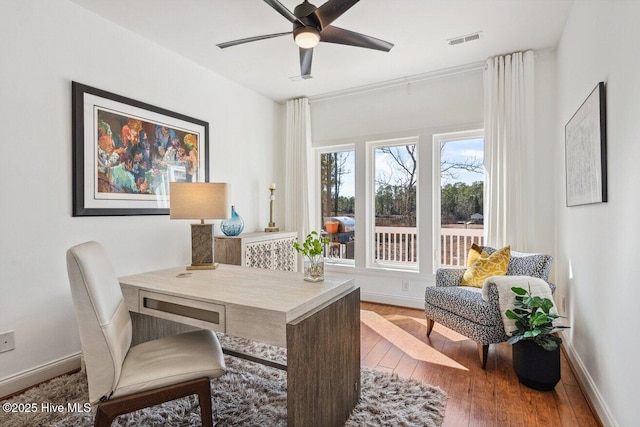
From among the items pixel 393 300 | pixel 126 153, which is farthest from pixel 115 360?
pixel 393 300

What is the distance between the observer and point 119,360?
1.36m

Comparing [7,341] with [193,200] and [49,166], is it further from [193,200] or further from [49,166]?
[193,200]

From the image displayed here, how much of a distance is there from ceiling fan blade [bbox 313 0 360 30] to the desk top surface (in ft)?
5.33

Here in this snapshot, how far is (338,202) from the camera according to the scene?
4.46 metres

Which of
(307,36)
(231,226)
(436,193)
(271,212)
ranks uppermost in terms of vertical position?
(307,36)

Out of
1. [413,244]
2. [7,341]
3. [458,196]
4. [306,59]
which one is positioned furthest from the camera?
[413,244]

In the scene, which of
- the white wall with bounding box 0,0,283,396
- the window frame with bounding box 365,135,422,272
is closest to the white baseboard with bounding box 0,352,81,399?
the white wall with bounding box 0,0,283,396

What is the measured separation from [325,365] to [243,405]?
0.69 m

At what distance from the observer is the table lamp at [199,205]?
2.26 m

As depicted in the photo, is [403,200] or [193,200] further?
[403,200]

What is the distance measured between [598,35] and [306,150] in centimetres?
307

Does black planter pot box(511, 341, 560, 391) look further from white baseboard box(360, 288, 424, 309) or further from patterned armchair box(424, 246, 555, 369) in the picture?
white baseboard box(360, 288, 424, 309)

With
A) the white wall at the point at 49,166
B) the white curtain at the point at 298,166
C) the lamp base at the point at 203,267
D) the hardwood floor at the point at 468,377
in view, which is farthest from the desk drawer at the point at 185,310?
the white curtain at the point at 298,166

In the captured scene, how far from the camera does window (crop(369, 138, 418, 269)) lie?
3979 mm
